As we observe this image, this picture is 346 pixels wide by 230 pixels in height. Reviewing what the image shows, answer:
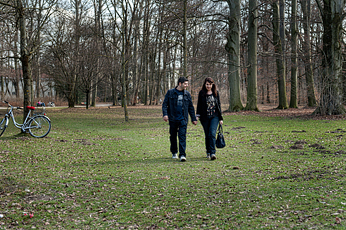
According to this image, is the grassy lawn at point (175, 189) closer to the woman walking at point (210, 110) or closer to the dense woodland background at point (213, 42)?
the woman walking at point (210, 110)

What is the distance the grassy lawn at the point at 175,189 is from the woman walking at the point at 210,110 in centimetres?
62

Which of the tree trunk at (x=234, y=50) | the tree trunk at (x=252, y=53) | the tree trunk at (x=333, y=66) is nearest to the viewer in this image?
the tree trunk at (x=333, y=66)

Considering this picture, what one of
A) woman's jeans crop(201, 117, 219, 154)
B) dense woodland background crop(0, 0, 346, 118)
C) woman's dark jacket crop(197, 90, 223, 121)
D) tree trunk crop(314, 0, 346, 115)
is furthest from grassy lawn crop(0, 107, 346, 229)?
tree trunk crop(314, 0, 346, 115)

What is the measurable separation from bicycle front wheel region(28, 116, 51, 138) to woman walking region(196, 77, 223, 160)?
22.0 feet

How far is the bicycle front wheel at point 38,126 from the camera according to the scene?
12.0 meters

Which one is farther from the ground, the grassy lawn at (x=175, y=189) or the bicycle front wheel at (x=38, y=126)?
the bicycle front wheel at (x=38, y=126)

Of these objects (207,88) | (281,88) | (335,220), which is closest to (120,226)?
(335,220)

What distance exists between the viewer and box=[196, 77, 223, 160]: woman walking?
327 inches

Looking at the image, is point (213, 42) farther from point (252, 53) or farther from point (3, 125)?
point (3, 125)

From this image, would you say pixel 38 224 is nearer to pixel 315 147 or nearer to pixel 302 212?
pixel 302 212

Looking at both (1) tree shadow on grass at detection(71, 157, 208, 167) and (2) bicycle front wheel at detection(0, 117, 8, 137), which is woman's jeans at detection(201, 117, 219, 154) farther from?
(2) bicycle front wheel at detection(0, 117, 8, 137)

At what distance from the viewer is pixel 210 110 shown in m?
8.30

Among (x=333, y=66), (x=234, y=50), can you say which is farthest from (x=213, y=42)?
(x=333, y=66)

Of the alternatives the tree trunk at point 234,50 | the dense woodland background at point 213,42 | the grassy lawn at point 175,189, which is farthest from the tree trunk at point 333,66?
the grassy lawn at point 175,189
